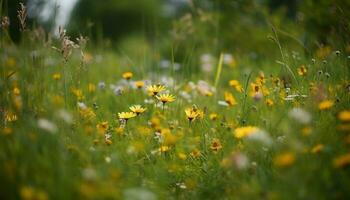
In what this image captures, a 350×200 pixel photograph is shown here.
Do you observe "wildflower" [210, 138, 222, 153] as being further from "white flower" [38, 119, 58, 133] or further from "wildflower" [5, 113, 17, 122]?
"wildflower" [5, 113, 17, 122]

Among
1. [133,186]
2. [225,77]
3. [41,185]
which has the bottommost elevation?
[225,77]

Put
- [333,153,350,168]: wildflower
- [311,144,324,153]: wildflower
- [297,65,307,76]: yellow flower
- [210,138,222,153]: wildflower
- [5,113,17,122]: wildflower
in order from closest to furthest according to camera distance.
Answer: [333,153,350,168]: wildflower → [311,144,324,153]: wildflower → [210,138,222,153]: wildflower → [5,113,17,122]: wildflower → [297,65,307,76]: yellow flower

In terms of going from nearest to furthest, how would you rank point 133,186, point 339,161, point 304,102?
point 339,161
point 133,186
point 304,102

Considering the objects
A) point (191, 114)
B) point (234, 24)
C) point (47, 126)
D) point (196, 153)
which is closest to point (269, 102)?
point (191, 114)

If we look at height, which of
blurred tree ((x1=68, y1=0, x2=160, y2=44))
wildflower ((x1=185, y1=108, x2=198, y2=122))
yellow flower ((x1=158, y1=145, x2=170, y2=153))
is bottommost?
blurred tree ((x1=68, y1=0, x2=160, y2=44))

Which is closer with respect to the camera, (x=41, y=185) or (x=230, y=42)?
(x=41, y=185)

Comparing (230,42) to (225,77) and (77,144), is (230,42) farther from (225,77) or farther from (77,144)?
(77,144)

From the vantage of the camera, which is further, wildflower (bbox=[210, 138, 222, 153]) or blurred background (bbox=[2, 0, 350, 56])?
blurred background (bbox=[2, 0, 350, 56])

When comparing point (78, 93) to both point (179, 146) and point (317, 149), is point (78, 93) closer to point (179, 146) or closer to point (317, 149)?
point (179, 146)

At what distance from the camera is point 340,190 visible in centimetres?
179

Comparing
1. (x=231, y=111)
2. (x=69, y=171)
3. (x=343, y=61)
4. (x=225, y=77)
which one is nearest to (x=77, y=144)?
(x=69, y=171)

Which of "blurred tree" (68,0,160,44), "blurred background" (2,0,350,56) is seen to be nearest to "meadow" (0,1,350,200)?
"blurred background" (2,0,350,56)

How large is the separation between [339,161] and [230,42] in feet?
13.3

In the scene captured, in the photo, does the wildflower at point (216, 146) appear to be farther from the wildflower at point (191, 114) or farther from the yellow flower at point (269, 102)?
the yellow flower at point (269, 102)
